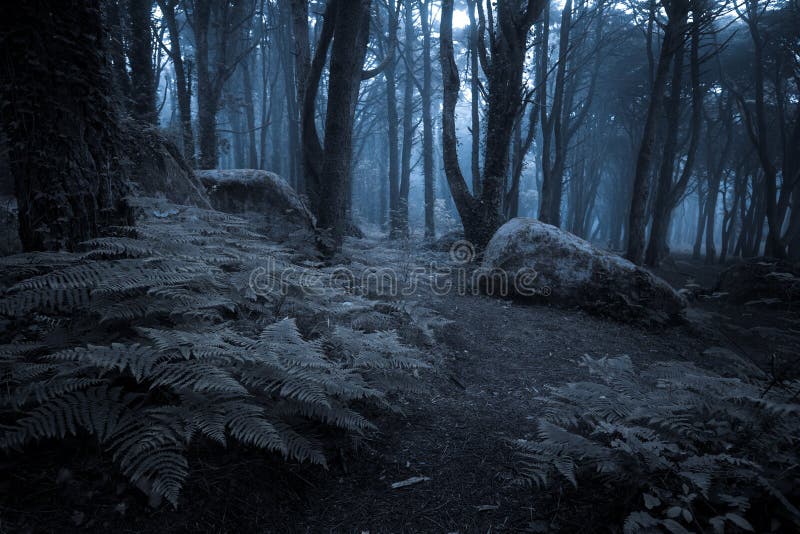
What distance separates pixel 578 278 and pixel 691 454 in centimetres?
552

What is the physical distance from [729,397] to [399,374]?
1902mm

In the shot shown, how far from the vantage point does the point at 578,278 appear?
22.7ft

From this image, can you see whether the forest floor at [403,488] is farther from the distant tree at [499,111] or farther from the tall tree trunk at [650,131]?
the tall tree trunk at [650,131]

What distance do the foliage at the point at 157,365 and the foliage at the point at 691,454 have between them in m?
1.17

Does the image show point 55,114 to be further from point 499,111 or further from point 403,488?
point 499,111

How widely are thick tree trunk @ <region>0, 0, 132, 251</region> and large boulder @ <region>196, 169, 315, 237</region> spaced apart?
16.2ft

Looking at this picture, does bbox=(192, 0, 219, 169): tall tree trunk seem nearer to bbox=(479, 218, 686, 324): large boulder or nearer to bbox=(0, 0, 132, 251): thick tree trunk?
bbox=(479, 218, 686, 324): large boulder

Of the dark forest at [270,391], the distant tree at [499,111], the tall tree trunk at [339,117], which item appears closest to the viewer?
the dark forest at [270,391]

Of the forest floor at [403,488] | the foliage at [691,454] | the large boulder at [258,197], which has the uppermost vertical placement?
the large boulder at [258,197]

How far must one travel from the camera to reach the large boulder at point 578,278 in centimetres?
673

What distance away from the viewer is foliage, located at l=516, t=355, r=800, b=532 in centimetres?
147

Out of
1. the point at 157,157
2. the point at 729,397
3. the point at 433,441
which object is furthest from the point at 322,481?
the point at 157,157

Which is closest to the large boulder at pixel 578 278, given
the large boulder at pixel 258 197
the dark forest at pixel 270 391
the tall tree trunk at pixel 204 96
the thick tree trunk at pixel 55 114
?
the dark forest at pixel 270 391

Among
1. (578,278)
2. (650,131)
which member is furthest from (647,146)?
(578,278)
